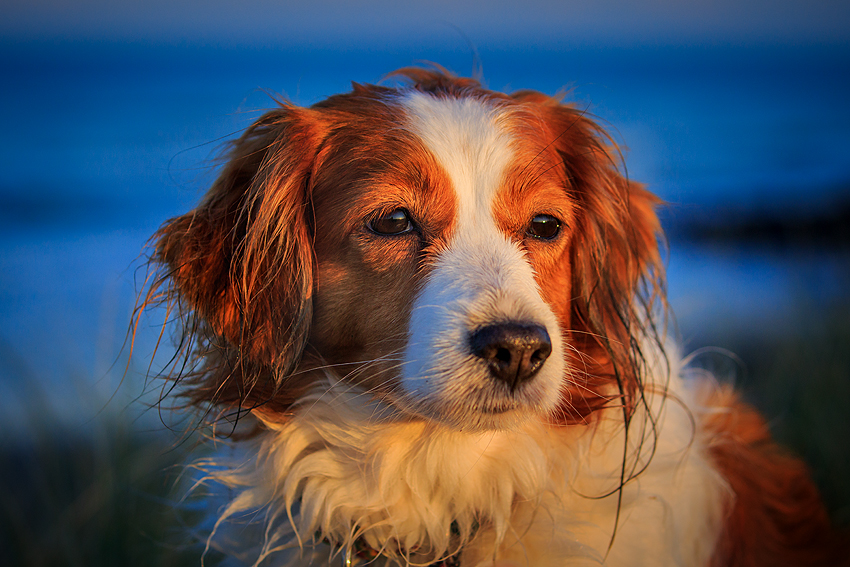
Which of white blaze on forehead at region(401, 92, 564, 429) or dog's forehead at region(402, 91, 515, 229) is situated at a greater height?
dog's forehead at region(402, 91, 515, 229)

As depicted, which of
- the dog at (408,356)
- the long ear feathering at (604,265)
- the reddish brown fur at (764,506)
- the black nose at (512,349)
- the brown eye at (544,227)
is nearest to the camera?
the black nose at (512,349)

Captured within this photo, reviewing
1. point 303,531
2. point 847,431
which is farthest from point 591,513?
point 847,431

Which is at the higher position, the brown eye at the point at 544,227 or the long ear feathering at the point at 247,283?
the brown eye at the point at 544,227

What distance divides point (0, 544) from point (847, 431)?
16.1 feet

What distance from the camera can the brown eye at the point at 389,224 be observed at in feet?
6.17

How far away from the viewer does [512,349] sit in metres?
1.54

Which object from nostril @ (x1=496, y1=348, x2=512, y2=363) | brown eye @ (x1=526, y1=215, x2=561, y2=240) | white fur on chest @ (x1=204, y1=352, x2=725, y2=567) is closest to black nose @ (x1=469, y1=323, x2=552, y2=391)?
nostril @ (x1=496, y1=348, x2=512, y2=363)

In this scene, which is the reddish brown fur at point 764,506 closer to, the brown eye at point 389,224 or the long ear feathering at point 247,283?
the brown eye at point 389,224

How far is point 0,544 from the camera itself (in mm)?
2973

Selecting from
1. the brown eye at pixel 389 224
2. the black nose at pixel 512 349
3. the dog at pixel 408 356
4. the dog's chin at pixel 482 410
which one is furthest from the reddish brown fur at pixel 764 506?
the brown eye at pixel 389 224

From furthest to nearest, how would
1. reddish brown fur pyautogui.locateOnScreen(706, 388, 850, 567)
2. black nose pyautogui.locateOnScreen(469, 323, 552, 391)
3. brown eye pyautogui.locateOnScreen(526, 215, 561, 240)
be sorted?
reddish brown fur pyautogui.locateOnScreen(706, 388, 850, 567) < brown eye pyautogui.locateOnScreen(526, 215, 561, 240) < black nose pyautogui.locateOnScreen(469, 323, 552, 391)

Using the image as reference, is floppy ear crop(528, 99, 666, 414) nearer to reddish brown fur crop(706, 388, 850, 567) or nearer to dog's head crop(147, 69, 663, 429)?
dog's head crop(147, 69, 663, 429)

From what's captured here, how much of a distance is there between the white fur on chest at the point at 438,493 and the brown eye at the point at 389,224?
55 centimetres

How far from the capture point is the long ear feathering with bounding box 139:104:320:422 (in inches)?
75.5
